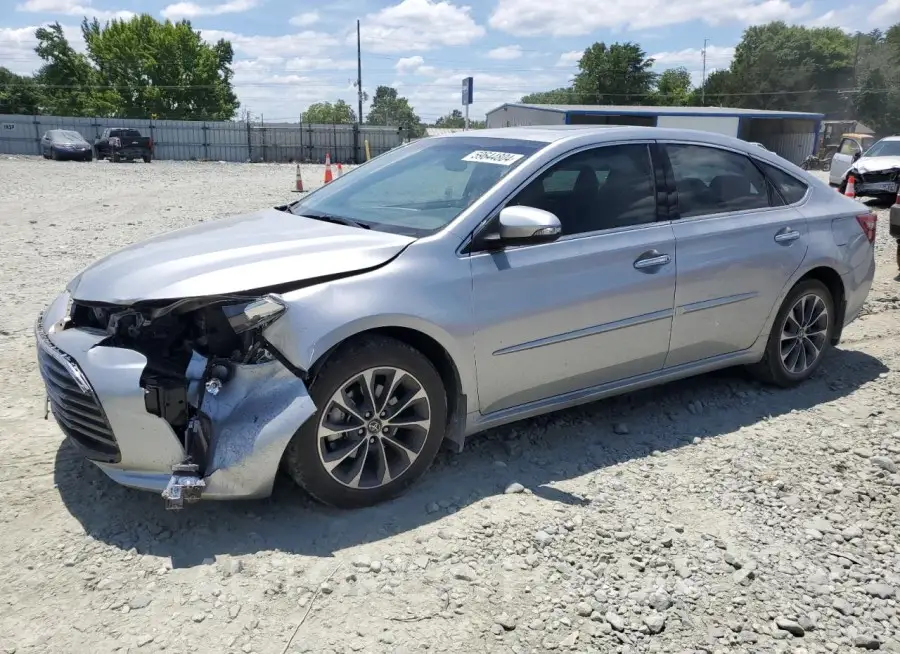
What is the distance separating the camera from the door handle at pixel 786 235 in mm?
4726

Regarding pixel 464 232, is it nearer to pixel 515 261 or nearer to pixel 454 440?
pixel 515 261

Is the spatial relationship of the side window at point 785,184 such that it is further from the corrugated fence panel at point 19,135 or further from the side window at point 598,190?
the corrugated fence panel at point 19,135

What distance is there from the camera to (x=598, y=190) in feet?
13.6

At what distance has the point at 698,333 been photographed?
14.5ft

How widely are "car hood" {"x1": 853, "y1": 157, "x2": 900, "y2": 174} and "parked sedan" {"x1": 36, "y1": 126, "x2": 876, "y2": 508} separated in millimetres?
13618

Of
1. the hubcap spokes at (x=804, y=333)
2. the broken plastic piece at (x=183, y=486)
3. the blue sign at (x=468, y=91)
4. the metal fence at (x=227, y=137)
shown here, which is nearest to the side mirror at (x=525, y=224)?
the broken plastic piece at (x=183, y=486)

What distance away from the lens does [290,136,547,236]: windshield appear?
3.84 metres

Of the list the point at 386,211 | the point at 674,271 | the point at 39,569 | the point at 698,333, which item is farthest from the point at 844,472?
the point at 39,569

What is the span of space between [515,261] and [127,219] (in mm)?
10430

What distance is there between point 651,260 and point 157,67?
241ft

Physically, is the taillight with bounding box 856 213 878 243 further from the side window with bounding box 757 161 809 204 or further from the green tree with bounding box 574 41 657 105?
the green tree with bounding box 574 41 657 105

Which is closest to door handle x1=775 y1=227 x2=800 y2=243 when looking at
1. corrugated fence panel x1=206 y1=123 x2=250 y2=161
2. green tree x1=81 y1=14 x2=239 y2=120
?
corrugated fence panel x1=206 y1=123 x2=250 y2=161

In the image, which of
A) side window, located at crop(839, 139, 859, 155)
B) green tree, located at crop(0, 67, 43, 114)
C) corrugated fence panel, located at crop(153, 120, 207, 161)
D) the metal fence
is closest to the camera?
side window, located at crop(839, 139, 859, 155)

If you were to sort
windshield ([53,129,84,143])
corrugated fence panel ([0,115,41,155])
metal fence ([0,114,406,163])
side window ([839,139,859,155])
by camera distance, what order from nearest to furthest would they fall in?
1. side window ([839,139,859,155])
2. windshield ([53,129,84,143])
3. corrugated fence panel ([0,115,41,155])
4. metal fence ([0,114,406,163])
